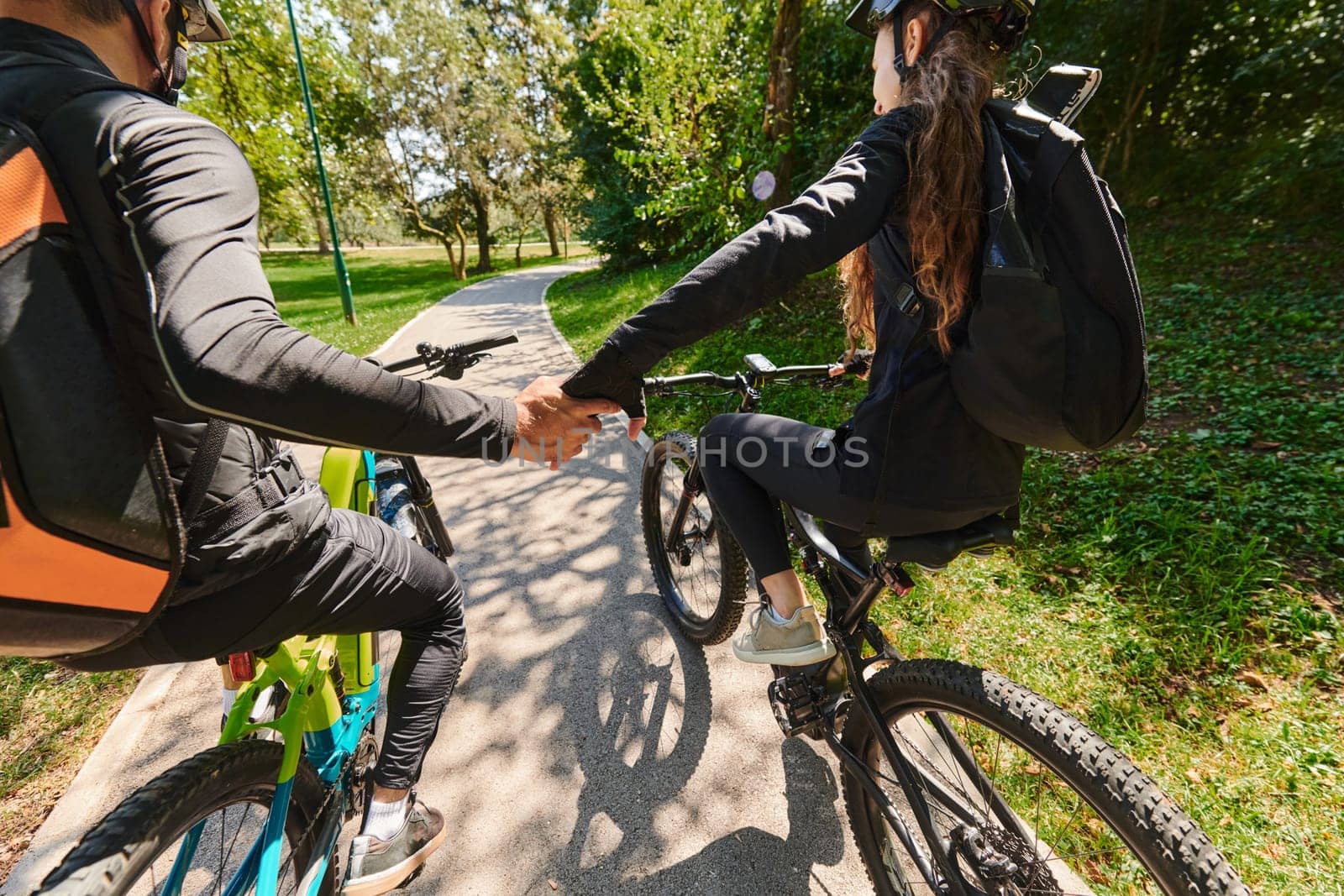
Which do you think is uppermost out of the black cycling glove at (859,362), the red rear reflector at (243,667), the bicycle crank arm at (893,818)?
the black cycling glove at (859,362)

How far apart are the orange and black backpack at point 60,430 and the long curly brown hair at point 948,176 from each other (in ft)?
4.96

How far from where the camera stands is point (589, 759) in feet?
7.86

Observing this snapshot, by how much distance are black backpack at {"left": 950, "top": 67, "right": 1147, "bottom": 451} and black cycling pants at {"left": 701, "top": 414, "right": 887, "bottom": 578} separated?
1.71 ft

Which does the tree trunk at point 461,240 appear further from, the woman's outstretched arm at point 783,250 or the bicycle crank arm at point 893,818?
the bicycle crank arm at point 893,818

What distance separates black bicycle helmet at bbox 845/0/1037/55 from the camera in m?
1.37

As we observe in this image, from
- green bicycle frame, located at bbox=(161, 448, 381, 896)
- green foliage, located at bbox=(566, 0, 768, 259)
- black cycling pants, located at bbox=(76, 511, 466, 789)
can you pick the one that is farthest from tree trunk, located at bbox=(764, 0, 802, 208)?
black cycling pants, located at bbox=(76, 511, 466, 789)

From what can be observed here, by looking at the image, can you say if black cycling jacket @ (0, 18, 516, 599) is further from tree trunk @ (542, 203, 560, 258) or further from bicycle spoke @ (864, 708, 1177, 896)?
tree trunk @ (542, 203, 560, 258)

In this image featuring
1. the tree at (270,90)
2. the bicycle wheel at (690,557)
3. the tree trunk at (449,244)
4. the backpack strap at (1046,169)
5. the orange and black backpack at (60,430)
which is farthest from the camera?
the tree trunk at (449,244)

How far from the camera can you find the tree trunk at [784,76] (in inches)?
246

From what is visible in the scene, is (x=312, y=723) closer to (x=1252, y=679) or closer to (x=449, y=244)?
(x=1252, y=679)

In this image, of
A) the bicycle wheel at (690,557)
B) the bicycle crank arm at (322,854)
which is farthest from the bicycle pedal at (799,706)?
the bicycle crank arm at (322,854)

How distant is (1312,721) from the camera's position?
A: 2.29 metres

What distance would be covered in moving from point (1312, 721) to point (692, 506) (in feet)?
8.70

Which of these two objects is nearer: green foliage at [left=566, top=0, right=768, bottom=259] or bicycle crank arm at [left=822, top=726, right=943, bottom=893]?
bicycle crank arm at [left=822, top=726, right=943, bottom=893]
